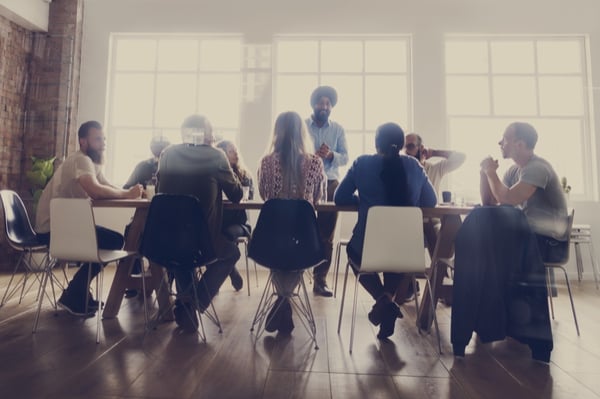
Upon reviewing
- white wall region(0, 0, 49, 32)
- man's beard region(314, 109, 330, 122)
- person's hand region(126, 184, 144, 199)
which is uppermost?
white wall region(0, 0, 49, 32)

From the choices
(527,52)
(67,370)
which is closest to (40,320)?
(67,370)

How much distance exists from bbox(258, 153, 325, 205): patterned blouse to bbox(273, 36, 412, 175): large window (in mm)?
2854

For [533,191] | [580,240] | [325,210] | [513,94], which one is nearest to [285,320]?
[325,210]

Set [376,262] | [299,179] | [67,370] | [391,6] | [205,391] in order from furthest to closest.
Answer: [391,6]
[299,179]
[376,262]
[67,370]
[205,391]

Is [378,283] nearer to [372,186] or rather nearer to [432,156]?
[372,186]

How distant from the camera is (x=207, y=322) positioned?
2467 millimetres

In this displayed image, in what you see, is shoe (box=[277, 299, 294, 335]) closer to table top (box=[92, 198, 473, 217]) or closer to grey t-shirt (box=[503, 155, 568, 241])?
Result: table top (box=[92, 198, 473, 217])

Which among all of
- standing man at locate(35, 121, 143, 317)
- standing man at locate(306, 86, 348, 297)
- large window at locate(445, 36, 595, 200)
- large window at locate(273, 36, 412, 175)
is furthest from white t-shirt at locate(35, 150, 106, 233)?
large window at locate(445, 36, 595, 200)

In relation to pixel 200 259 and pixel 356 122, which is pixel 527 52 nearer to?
pixel 356 122

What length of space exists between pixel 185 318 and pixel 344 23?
14.0 feet

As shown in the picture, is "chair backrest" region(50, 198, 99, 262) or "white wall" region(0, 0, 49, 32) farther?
"white wall" region(0, 0, 49, 32)

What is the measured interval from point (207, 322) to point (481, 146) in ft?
14.1

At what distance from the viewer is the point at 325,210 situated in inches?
91.6

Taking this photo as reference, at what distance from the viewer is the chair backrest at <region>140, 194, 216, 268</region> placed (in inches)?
79.4
